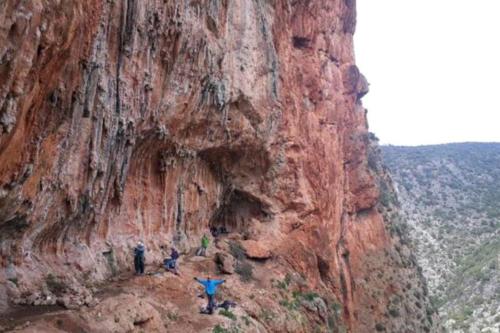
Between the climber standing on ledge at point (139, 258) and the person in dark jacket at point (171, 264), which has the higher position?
the climber standing on ledge at point (139, 258)

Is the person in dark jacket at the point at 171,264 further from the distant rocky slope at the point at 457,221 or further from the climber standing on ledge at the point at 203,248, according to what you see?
the distant rocky slope at the point at 457,221

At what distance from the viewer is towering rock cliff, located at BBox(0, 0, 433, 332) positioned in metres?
11.5

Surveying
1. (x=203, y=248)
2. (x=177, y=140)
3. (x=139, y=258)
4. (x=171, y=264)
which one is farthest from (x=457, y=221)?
(x=139, y=258)

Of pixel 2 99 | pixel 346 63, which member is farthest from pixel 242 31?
pixel 346 63

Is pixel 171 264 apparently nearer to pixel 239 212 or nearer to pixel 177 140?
pixel 177 140

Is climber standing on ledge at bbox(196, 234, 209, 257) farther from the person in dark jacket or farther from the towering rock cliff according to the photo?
the person in dark jacket

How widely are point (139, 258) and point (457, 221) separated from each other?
62.4 metres

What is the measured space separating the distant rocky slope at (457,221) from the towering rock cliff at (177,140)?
73.0 feet

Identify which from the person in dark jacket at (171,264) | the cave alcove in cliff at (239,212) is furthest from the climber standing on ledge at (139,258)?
the cave alcove in cliff at (239,212)

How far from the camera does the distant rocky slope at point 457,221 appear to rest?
5578 centimetres

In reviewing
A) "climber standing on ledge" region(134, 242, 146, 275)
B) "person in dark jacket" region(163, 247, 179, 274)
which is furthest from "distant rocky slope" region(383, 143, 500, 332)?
"climber standing on ledge" region(134, 242, 146, 275)

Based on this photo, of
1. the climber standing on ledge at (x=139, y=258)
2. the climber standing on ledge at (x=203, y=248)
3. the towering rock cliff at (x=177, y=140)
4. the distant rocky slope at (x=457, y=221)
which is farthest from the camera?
the distant rocky slope at (x=457, y=221)

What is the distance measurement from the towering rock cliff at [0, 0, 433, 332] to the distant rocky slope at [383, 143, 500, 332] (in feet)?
73.0

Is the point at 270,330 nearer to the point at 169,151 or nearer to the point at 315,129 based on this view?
the point at 169,151
